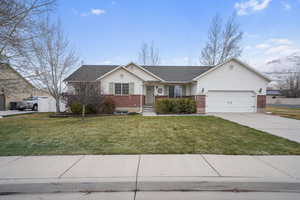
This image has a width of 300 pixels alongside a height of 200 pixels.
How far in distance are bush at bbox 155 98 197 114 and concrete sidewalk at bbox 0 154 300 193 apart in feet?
34.6

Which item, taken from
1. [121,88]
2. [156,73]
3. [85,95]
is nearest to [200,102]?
[156,73]

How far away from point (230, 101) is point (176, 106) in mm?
5647

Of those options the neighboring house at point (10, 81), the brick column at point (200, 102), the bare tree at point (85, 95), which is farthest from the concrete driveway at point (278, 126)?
the neighboring house at point (10, 81)

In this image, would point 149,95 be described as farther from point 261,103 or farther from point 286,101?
point 286,101

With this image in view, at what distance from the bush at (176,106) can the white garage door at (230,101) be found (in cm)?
206

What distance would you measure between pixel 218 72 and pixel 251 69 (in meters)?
3.20

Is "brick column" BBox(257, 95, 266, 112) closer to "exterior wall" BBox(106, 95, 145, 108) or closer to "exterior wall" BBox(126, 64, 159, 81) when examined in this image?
"exterior wall" BBox(126, 64, 159, 81)

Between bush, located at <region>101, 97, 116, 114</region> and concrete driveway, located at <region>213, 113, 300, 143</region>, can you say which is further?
bush, located at <region>101, 97, 116, 114</region>

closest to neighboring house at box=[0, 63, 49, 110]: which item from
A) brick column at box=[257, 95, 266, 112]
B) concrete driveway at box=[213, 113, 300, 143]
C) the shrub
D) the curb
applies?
the shrub

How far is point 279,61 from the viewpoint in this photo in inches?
2030

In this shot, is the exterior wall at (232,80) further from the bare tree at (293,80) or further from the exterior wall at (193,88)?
the bare tree at (293,80)

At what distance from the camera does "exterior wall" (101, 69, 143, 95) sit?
1534 cm

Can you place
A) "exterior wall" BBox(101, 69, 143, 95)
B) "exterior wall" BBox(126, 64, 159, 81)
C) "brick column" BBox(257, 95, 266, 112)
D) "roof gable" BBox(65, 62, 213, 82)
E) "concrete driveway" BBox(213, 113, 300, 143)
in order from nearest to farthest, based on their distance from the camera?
"concrete driveway" BBox(213, 113, 300, 143), "exterior wall" BBox(101, 69, 143, 95), "brick column" BBox(257, 95, 266, 112), "roof gable" BBox(65, 62, 213, 82), "exterior wall" BBox(126, 64, 159, 81)

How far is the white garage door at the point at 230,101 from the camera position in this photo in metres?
15.5
